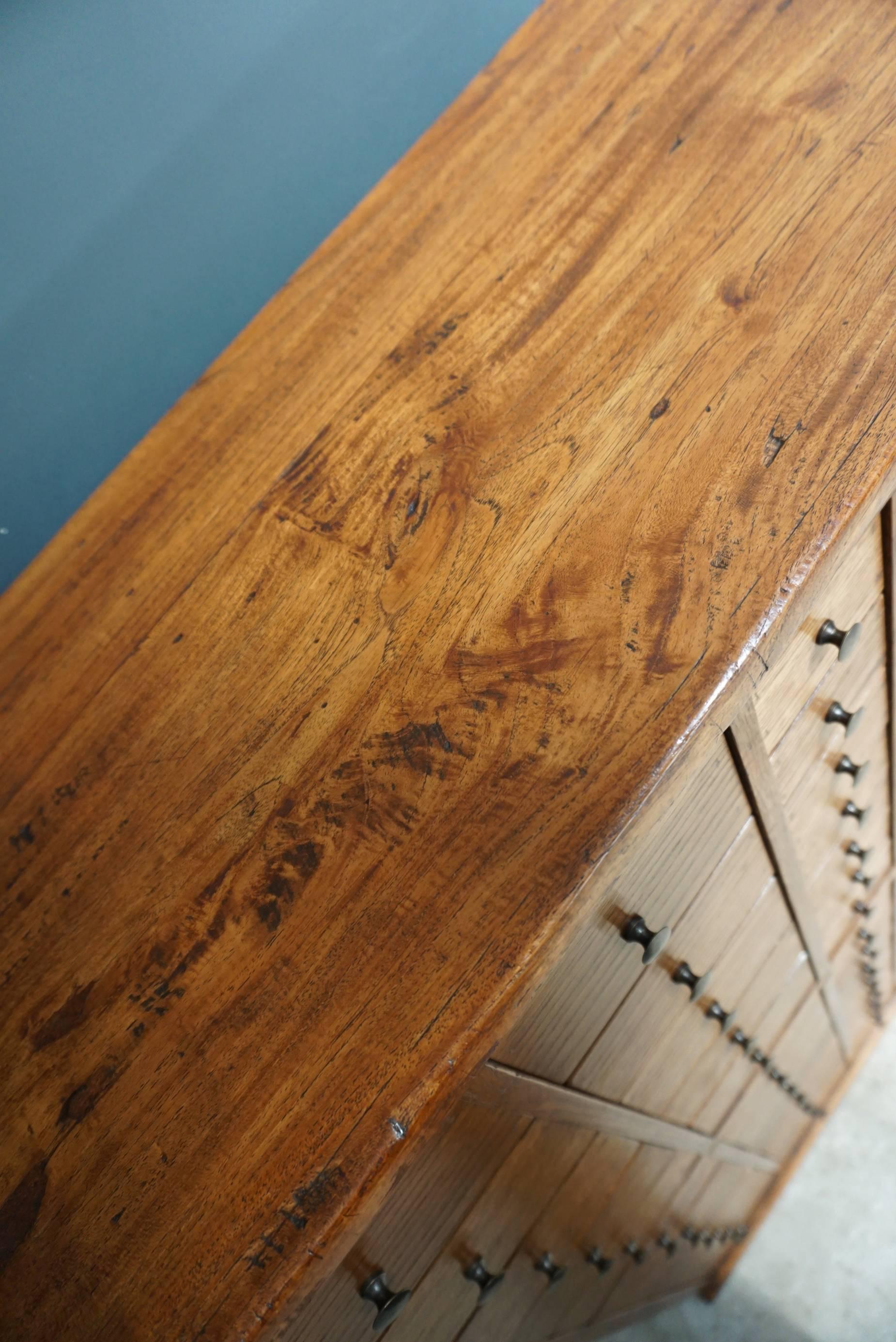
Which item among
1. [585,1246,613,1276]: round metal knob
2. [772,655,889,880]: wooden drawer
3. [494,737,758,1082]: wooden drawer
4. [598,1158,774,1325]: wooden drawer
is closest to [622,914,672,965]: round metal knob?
[494,737,758,1082]: wooden drawer

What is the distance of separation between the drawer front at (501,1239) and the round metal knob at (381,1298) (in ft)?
0.31

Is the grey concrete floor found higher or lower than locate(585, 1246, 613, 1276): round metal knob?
higher

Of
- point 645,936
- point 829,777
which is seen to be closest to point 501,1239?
point 645,936

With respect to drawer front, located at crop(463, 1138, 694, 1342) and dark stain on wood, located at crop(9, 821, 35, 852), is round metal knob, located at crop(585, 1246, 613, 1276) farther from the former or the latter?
dark stain on wood, located at crop(9, 821, 35, 852)

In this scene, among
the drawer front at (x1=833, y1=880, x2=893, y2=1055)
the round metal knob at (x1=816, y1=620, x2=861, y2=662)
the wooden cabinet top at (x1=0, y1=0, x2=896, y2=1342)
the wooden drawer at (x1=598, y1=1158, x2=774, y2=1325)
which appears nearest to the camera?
the wooden cabinet top at (x1=0, y1=0, x2=896, y2=1342)

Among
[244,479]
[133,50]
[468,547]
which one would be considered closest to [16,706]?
[244,479]

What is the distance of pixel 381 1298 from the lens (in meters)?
0.56

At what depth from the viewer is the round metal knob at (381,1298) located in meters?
0.54

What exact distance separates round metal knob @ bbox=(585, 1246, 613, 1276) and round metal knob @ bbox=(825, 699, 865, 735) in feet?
→ 2.10

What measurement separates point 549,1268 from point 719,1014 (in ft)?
0.99

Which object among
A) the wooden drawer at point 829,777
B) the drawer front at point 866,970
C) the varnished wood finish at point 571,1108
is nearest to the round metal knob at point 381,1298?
the varnished wood finish at point 571,1108

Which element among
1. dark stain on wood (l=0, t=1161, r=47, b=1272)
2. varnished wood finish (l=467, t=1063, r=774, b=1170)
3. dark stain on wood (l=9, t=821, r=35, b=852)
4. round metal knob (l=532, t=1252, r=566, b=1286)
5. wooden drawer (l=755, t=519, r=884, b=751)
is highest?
wooden drawer (l=755, t=519, r=884, b=751)

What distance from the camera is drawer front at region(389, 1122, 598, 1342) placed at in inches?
26.6

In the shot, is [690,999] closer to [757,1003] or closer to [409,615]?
[757,1003]
